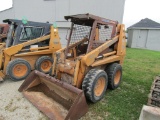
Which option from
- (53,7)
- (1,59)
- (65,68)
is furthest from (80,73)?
(53,7)

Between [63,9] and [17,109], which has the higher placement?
[63,9]

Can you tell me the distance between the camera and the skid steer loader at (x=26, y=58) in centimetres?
Result: 516

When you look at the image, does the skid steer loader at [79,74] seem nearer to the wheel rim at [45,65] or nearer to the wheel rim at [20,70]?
the wheel rim at [20,70]

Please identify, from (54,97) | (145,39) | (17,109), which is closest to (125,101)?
(54,97)

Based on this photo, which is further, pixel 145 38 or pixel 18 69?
pixel 145 38

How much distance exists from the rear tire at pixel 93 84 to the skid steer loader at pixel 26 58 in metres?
2.84

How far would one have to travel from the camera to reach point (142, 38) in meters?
19.1

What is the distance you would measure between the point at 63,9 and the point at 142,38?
11081mm

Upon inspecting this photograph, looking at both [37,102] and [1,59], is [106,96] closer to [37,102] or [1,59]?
[37,102]

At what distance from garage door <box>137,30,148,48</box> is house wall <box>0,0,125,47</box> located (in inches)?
338

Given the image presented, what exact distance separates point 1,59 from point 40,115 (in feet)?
9.80

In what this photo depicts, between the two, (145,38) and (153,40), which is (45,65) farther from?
(153,40)

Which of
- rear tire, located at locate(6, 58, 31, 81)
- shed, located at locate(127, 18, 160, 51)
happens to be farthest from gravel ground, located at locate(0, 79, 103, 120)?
shed, located at locate(127, 18, 160, 51)

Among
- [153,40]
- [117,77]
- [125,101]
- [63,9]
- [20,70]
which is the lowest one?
[125,101]
